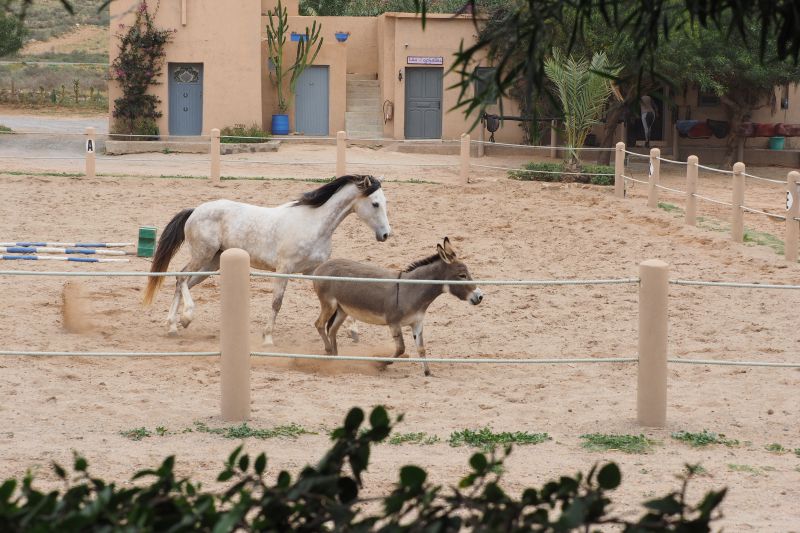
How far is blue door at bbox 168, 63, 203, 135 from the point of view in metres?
29.1

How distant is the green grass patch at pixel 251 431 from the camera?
707 cm

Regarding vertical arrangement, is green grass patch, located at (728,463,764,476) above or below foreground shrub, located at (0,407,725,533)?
below

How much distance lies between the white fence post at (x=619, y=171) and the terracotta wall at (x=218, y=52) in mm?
12360

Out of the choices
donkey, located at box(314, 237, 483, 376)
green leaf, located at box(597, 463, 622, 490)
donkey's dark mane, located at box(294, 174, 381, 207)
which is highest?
donkey's dark mane, located at box(294, 174, 381, 207)

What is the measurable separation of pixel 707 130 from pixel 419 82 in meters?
7.83

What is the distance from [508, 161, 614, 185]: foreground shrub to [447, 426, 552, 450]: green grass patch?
14.5 metres

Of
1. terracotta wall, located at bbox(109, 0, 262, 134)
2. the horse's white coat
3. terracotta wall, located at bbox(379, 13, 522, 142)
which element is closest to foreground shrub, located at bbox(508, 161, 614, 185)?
terracotta wall, located at bbox(379, 13, 522, 142)

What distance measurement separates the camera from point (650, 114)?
28.8 meters

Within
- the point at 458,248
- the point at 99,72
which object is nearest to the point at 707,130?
the point at 458,248

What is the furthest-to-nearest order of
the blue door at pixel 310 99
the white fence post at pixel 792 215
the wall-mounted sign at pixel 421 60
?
1. the blue door at pixel 310 99
2. the wall-mounted sign at pixel 421 60
3. the white fence post at pixel 792 215

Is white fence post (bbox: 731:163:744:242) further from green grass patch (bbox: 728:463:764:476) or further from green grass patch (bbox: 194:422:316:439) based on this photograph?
green grass patch (bbox: 194:422:316:439)

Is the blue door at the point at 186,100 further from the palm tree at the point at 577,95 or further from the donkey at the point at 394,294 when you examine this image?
the donkey at the point at 394,294

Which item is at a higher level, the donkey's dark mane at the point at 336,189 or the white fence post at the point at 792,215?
the donkey's dark mane at the point at 336,189

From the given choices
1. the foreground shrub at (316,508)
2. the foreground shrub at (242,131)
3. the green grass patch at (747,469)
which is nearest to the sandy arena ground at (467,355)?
the green grass patch at (747,469)
